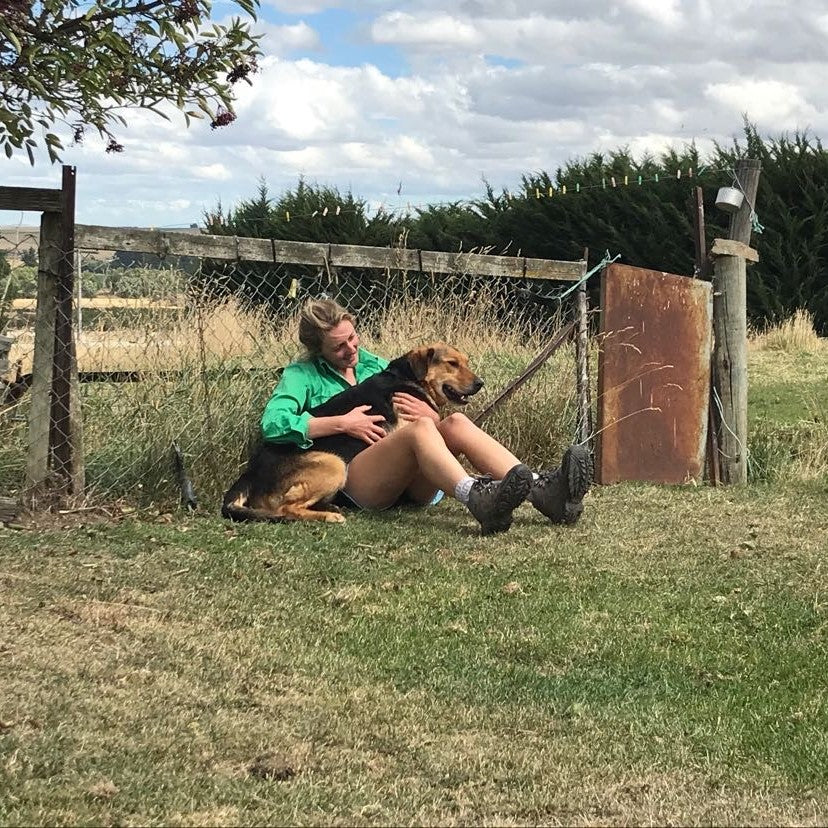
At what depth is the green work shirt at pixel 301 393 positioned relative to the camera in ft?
20.4

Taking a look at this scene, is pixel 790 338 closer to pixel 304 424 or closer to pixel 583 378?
pixel 583 378

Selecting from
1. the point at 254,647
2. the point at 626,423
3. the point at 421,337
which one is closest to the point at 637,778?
the point at 254,647

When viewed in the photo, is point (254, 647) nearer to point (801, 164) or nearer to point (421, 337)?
point (421, 337)

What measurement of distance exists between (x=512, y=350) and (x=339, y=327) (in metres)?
2.48

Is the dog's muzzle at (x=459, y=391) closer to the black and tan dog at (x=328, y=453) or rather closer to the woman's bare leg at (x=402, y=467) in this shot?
the black and tan dog at (x=328, y=453)

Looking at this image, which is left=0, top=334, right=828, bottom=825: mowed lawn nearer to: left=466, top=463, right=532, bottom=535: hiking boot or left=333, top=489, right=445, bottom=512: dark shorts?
left=466, top=463, right=532, bottom=535: hiking boot

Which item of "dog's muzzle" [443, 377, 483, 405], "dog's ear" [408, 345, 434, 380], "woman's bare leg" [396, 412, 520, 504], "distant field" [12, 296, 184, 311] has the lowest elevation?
"woman's bare leg" [396, 412, 520, 504]

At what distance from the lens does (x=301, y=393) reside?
650 cm

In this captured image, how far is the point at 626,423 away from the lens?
751cm

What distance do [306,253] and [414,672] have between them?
4.18 metres

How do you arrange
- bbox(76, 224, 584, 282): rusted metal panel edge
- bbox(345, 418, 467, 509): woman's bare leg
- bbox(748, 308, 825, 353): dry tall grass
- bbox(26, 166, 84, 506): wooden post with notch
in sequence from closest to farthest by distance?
bbox(345, 418, 467, 509): woman's bare leg → bbox(26, 166, 84, 506): wooden post with notch → bbox(76, 224, 584, 282): rusted metal panel edge → bbox(748, 308, 825, 353): dry tall grass

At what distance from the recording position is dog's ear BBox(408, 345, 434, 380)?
21.4 feet

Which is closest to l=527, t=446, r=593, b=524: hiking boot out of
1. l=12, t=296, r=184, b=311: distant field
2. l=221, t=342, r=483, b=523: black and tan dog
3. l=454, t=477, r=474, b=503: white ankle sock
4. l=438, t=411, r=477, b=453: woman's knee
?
l=454, t=477, r=474, b=503: white ankle sock

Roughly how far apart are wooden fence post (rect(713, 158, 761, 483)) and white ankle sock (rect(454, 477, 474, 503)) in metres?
2.59
